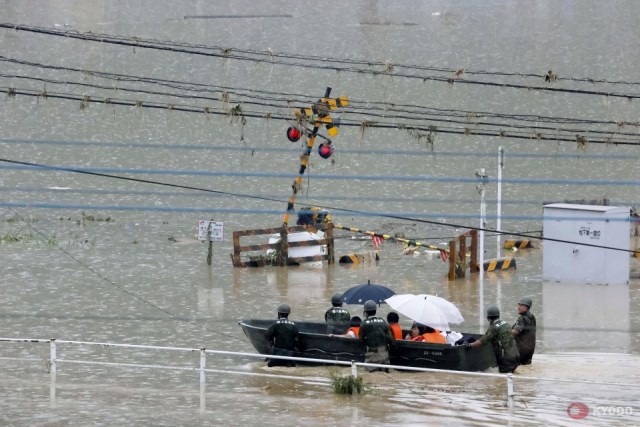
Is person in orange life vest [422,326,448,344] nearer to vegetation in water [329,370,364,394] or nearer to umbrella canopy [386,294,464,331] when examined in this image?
umbrella canopy [386,294,464,331]

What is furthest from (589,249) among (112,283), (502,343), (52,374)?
(52,374)

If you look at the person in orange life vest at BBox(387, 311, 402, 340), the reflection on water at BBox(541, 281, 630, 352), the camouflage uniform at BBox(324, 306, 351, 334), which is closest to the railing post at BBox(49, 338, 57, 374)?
the camouflage uniform at BBox(324, 306, 351, 334)

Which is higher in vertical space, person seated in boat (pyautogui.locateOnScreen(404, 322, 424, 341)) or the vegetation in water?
A: person seated in boat (pyautogui.locateOnScreen(404, 322, 424, 341))

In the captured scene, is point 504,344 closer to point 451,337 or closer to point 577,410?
point 451,337

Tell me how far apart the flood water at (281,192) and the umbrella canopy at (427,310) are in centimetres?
85

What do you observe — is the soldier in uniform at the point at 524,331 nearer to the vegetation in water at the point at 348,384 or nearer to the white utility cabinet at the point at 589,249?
the vegetation in water at the point at 348,384

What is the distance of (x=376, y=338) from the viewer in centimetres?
2086

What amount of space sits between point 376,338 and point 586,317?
28.1 ft

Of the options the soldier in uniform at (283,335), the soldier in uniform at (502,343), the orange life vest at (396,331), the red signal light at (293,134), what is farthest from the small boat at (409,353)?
the red signal light at (293,134)

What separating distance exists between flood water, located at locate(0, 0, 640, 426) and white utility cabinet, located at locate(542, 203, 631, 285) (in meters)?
0.48

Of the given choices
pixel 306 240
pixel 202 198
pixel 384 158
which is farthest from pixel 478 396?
pixel 384 158

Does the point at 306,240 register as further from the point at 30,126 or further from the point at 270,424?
the point at 30,126

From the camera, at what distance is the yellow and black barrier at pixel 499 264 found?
3359cm

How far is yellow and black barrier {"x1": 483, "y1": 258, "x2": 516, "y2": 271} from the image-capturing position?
1323 inches
